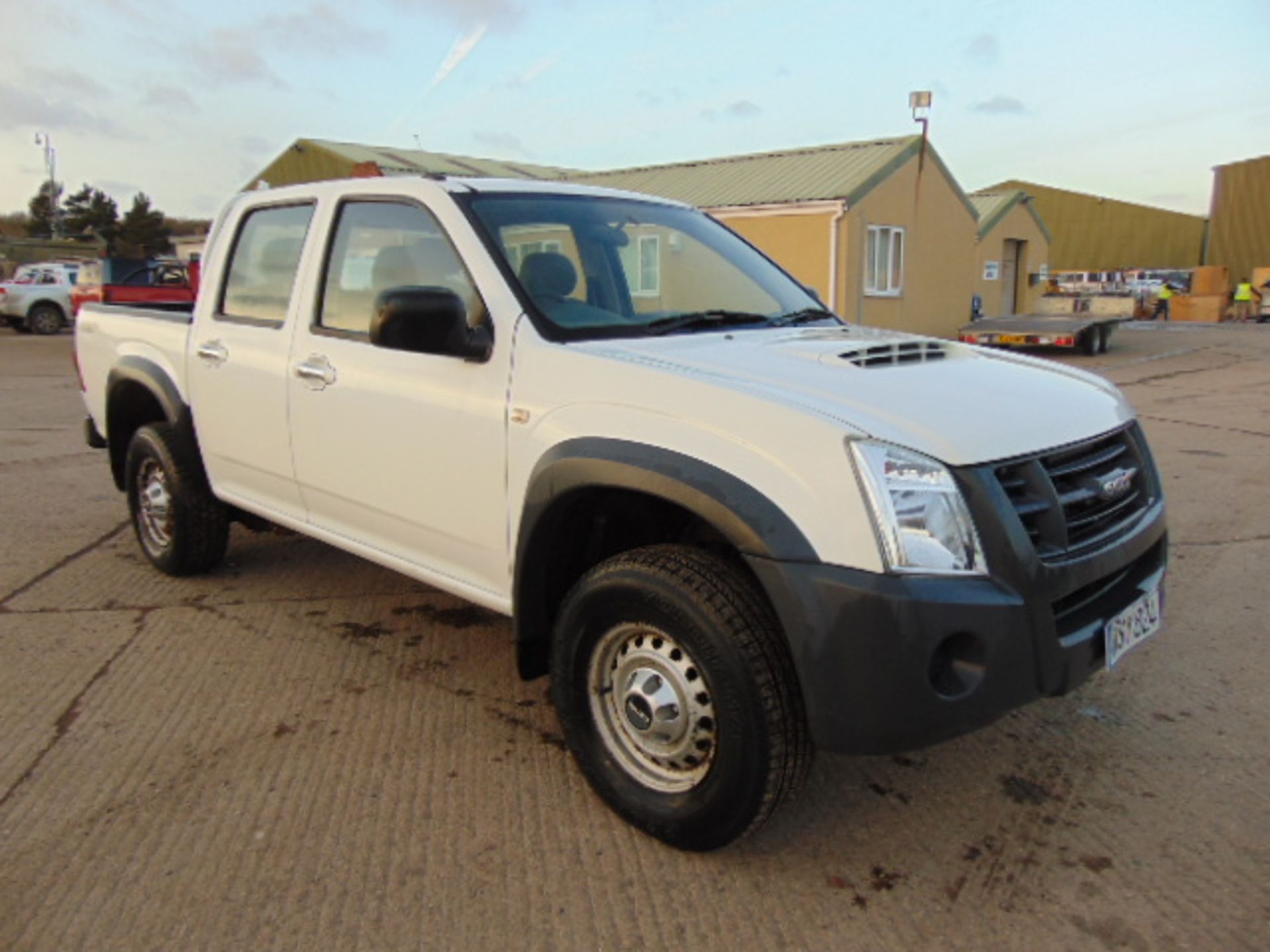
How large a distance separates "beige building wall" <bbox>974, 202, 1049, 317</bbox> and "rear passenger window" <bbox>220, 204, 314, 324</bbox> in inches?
861

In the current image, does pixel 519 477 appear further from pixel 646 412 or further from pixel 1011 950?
pixel 1011 950

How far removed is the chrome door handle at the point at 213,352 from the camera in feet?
13.4

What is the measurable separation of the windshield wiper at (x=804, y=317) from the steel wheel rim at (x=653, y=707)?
1.41m

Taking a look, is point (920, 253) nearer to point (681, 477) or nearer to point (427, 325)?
point (427, 325)

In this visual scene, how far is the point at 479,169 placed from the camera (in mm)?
27688

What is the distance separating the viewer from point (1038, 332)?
17.3 meters

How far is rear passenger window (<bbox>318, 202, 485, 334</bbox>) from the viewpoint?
3188 millimetres

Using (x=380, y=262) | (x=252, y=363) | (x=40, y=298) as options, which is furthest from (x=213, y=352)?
(x=40, y=298)

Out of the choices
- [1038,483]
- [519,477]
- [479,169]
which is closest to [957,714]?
[1038,483]

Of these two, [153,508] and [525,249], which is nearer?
[525,249]

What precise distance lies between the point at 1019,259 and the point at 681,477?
2718 centimetres

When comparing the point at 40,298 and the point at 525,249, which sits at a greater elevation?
the point at 525,249

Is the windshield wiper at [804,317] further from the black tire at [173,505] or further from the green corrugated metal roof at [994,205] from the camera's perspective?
the green corrugated metal roof at [994,205]

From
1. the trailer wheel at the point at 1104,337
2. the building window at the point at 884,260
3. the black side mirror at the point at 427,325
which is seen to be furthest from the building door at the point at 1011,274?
the black side mirror at the point at 427,325
